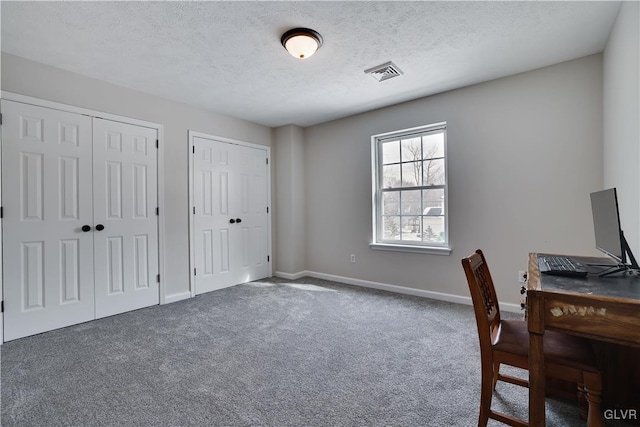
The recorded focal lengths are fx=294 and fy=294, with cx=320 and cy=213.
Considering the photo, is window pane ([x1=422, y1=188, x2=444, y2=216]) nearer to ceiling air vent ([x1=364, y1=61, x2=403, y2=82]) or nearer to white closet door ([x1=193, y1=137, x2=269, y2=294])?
ceiling air vent ([x1=364, y1=61, x2=403, y2=82])

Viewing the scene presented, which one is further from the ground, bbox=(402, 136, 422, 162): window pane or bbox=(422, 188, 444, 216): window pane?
bbox=(402, 136, 422, 162): window pane

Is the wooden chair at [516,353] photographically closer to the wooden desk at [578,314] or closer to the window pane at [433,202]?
the wooden desk at [578,314]

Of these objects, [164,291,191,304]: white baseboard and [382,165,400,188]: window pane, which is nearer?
[164,291,191,304]: white baseboard

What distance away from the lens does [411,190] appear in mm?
3891

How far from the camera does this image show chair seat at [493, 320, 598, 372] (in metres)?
1.25

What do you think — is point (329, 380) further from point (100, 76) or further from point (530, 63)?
point (100, 76)

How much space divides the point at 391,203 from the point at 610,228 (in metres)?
2.62

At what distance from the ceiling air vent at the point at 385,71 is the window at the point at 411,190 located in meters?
0.94

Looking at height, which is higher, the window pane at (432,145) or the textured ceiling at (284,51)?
the textured ceiling at (284,51)

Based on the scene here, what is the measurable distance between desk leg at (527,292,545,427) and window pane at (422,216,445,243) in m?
2.54

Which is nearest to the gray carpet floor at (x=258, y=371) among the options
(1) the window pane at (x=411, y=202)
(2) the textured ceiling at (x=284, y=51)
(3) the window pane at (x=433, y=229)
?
(3) the window pane at (x=433, y=229)

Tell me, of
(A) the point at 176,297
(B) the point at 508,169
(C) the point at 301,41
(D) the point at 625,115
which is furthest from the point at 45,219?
(D) the point at 625,115

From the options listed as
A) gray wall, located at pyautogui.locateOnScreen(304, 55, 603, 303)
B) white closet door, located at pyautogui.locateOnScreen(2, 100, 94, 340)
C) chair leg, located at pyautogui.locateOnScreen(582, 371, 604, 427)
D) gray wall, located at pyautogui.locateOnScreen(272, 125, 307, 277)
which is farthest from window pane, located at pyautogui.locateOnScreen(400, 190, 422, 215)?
white closet door, located at pyautogui.locateOnScreen(2, 100, 94, 340)

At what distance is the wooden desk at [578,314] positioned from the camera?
103 centimetres
